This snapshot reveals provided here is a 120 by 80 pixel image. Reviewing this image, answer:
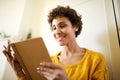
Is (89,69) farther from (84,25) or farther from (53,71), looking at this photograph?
(84,25)

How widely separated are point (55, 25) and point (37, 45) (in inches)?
16.1

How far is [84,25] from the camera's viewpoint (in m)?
1.19

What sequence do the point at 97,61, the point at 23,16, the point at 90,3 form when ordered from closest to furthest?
the point at 97,61 < the point at 90,3 < the point at 23,16

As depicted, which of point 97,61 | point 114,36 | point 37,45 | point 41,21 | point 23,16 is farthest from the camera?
point 41,21

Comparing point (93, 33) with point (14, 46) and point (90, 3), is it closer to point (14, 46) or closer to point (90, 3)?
point (90, 3)

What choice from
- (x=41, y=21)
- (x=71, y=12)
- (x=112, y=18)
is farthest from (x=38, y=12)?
(x=112, y=18)

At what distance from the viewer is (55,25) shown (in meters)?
1.01

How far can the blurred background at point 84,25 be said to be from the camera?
1003mm

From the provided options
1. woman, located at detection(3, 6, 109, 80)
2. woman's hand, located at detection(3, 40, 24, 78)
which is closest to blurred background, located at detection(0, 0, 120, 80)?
woman, located at detection(3, 6, 109, 80)

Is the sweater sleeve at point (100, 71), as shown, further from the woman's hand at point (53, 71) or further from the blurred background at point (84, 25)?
the woman's hand at point (53, 71)

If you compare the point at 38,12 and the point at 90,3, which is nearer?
the point at 90,3

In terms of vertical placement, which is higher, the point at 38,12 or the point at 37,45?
the point at 38,12

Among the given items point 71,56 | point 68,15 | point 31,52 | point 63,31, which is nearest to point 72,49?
point 71,56

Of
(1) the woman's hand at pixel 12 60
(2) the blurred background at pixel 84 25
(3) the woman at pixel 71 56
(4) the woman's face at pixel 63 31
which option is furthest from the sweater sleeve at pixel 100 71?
(1) the woman's hand at pixel 12 60
